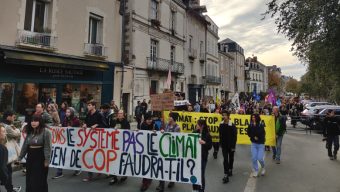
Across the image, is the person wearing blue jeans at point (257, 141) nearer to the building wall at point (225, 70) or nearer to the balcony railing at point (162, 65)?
the balcony railing at point (162, 65)

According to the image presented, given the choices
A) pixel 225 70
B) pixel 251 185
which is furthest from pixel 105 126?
pixel 225 70

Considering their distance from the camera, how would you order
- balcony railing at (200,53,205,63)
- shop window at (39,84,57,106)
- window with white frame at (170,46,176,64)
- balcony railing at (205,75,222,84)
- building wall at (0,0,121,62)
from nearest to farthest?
building wall at (0,0,121,62) < shop window at (39,84,57,106) < window with white frame at (170,46,176,64) < balcony railing at (200,53,205,63) < balcony railing at (205,75,222,84)

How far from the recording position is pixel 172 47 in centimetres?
2820

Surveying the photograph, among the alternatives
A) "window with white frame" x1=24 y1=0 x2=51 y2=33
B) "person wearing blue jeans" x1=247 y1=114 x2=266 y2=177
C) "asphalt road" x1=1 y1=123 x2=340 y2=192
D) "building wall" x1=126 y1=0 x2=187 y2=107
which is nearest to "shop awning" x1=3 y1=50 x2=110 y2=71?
"window with white frame" x1=24 y1=0 x2=51 y2=33

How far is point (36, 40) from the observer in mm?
13445

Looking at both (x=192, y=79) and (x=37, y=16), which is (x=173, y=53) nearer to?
(x=192, y=79)

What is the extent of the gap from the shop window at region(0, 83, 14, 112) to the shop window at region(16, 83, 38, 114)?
36cm

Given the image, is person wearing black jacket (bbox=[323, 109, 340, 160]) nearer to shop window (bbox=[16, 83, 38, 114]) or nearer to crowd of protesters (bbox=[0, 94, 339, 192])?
crowd of protesters (bbox=[0, 94, 339, 192])

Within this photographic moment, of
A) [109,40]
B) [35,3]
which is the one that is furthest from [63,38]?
[109,40]

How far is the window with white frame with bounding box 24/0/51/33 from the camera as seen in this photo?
13.5m

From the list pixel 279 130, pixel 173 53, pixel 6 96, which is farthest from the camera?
pixel 173 53

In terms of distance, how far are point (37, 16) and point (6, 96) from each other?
4.41 metres

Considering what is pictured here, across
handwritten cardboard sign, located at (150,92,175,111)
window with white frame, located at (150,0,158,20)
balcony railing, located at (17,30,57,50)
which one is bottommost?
handwritten cardboard sign, located at (150,92,175,111)

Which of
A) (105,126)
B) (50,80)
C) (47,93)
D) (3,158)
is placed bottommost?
(3,158)
